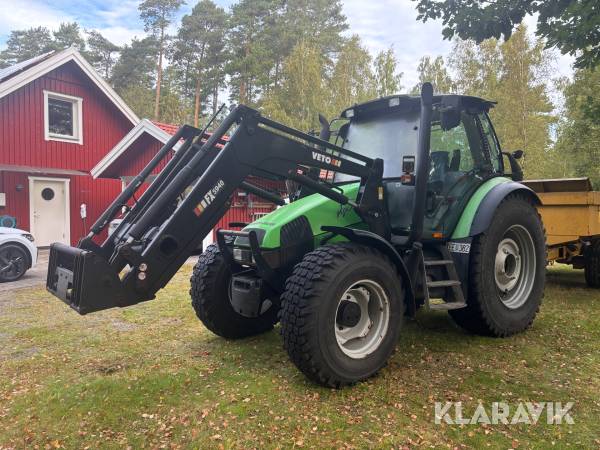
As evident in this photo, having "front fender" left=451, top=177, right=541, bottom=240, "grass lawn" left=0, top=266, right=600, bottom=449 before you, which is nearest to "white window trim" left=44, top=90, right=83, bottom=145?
"grass lawn" left=0, top=266, right=600, bottom=449

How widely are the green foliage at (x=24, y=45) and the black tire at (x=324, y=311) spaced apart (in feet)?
119

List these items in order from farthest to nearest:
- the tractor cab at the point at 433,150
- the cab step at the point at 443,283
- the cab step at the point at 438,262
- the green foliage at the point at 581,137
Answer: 1. the green foliage at the point at 581,137
2. the tractor cab at the point at 433,150
3. the cab step at the point at 438,262
4. the cab step at the point at 443,283

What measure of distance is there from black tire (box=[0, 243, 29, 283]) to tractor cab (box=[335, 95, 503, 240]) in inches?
274

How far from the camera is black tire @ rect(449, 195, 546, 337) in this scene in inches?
167

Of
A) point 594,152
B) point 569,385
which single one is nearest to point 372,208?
Answer: point 569,385

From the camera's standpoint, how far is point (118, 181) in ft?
53.3

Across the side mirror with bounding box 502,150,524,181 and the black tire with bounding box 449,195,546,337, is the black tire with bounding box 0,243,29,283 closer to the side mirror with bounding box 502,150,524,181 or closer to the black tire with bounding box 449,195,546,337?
the black tire with bounding box 449,195,546,337

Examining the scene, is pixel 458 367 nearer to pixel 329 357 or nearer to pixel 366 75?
pixel 329 357

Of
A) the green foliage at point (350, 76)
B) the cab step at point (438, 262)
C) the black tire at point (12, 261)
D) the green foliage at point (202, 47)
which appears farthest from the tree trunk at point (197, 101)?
the cab step at point (438, 262)

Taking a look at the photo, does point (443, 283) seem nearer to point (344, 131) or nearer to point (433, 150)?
point (433, 150)

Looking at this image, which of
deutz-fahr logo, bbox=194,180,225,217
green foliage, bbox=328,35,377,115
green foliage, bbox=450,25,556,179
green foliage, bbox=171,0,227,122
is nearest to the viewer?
deutz-fahr logo, bbox=194,180,225,217

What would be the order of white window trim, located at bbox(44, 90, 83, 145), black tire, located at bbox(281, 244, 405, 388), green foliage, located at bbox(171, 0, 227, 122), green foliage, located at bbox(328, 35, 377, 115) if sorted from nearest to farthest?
black tire, located at bbox(281, 244, 405, 388), white window trim, located at bbox(44, 90, 83, 145), green foliage, located at bbox(328, 35, 377, 115), green foliage, located at bbox(171, 0, 227, 122)

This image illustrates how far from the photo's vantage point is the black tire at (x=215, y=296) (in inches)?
166

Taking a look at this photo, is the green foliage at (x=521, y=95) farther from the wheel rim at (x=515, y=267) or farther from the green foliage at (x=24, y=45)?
the green foliage at (x=24, y=45)
